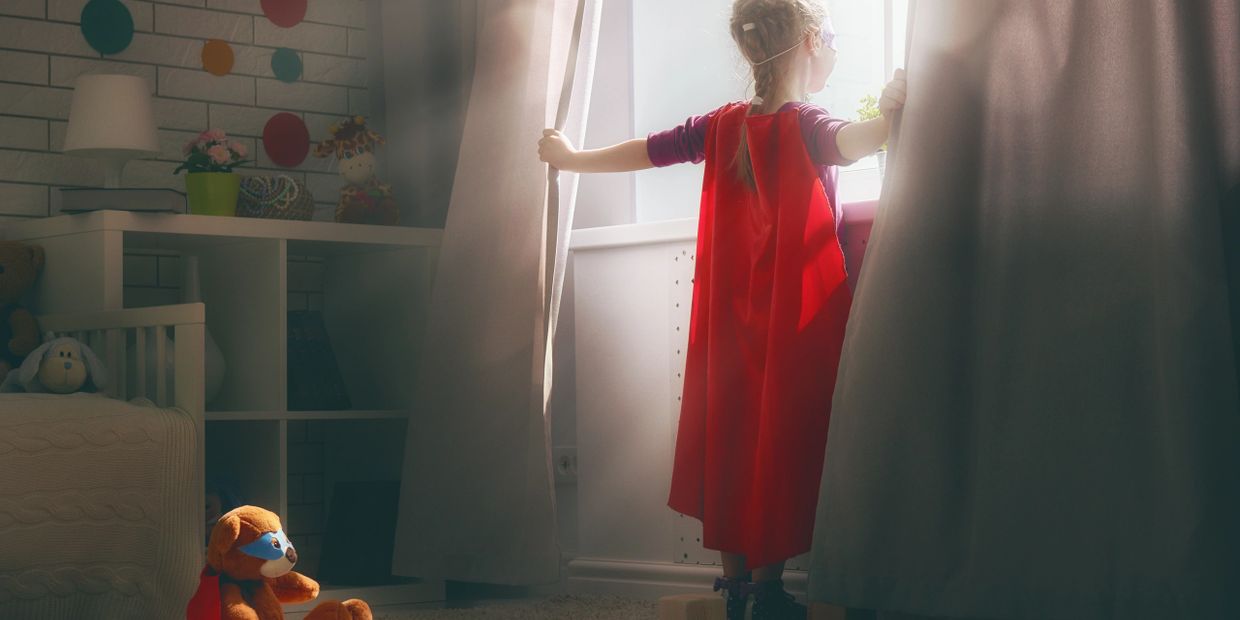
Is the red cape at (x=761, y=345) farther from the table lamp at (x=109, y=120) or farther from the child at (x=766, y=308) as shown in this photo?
the table lamp at (x=109, y=120)

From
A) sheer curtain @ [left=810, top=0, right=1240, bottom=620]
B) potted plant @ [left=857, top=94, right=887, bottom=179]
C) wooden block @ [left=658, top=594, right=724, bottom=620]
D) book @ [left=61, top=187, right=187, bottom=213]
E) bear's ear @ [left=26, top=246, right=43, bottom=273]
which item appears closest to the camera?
sheer curtain @ [left=810, top=0, right=1240, bottom=620]

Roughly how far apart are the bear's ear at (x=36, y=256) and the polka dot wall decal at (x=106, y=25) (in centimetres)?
50

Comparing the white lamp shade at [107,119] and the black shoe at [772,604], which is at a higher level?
the white lamp shade at [107,119]

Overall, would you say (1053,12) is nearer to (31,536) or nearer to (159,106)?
(31,536)

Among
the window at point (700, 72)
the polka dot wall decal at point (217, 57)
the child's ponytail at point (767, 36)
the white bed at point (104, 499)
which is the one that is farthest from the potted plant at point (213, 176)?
the child's ponytail at point (767, 36)

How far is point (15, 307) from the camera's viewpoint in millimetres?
2293

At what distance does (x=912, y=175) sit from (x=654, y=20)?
1.10 metres

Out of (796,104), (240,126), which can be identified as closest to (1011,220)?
(796,104)

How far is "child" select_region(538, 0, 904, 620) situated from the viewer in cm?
182

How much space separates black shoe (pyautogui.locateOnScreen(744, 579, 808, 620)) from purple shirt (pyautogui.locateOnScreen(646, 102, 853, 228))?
1.82ft

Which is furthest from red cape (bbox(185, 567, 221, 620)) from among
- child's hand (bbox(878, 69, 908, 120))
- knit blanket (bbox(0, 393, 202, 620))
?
child's hand (bbox(878, 69, 908, 120))

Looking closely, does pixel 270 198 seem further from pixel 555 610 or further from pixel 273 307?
pixel 555 610

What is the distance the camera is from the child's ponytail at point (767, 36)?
6.31 ft

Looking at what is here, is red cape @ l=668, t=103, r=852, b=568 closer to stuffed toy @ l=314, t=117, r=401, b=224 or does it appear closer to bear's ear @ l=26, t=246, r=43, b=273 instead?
stuffed toy @ l=314, t=117, r=401, b=224
